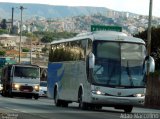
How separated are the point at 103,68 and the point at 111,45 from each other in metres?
1.27

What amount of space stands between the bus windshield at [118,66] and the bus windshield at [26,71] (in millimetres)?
22178

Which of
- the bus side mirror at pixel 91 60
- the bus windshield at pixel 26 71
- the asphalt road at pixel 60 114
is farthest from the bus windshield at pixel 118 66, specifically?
the bus windshield at pixel 26 71

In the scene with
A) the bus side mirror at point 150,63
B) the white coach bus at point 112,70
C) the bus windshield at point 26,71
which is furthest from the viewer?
the bus windshield at point 26,71

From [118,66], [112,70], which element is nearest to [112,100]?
[112,70]

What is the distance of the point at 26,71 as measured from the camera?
52188 millimetres

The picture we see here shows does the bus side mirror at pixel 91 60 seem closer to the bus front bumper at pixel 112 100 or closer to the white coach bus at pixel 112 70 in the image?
the white coach bus at pixel 112 70

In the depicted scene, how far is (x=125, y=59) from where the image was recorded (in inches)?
1188

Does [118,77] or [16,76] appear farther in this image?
[16,76]

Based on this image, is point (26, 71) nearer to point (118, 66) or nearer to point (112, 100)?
point (118, 66)

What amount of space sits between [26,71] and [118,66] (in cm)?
2292

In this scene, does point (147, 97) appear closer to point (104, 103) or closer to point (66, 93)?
point (66, 93)

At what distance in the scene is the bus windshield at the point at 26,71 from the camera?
5216 cm

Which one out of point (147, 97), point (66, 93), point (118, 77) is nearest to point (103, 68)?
point (118, 77)

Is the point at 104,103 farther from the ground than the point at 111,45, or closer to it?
closer to it
